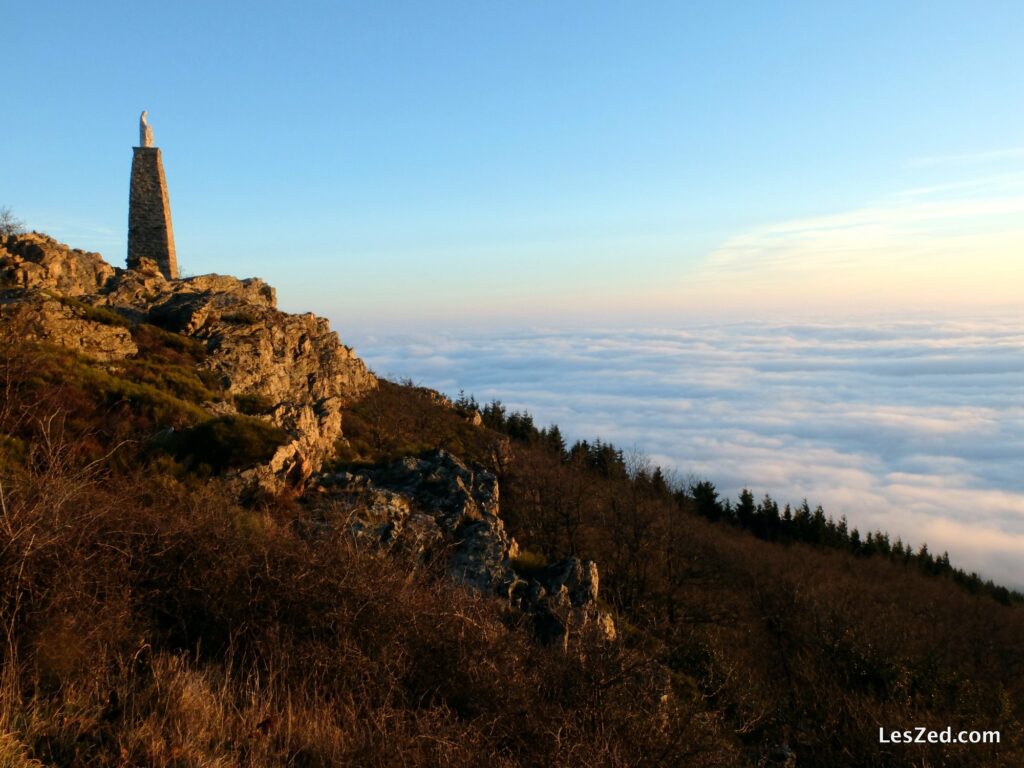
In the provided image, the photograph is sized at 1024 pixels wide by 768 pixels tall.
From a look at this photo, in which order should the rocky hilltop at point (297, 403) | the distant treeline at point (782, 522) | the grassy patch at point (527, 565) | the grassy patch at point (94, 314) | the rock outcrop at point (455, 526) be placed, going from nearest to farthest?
the rocky hilltop at point (297, 403)
the rock outcrop at point (455, 526)
the grassy patch at point (527, 565)
the grassy patch at point (94, 314)
the distant treeline at point (782, 522)

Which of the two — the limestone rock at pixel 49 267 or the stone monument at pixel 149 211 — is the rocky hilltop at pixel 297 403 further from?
the stone monument at pixel 149 211

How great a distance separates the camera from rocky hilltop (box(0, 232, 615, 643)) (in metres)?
15.4

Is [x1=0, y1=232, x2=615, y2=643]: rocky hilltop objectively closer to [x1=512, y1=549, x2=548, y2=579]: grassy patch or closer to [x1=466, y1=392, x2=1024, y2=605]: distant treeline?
[x1=512, y1=549, x2=548, y2=579]: grassy patch

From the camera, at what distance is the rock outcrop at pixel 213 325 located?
75.5 feet

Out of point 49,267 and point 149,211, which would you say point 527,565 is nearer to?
point 49,267

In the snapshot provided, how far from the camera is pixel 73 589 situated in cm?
621

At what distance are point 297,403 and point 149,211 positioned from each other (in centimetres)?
2558

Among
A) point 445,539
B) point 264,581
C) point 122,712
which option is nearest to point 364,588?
point 264,581

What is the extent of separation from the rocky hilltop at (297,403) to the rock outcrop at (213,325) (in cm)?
9

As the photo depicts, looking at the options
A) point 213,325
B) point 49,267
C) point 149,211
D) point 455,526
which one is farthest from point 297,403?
point 149,211

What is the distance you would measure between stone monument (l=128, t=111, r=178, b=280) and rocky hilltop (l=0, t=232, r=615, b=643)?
2785mm

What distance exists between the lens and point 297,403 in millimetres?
26703

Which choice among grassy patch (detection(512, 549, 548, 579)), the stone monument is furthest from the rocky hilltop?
the stone monument

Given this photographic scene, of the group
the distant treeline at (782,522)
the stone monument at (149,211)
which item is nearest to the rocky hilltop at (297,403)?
the stone monument at (149,211)
